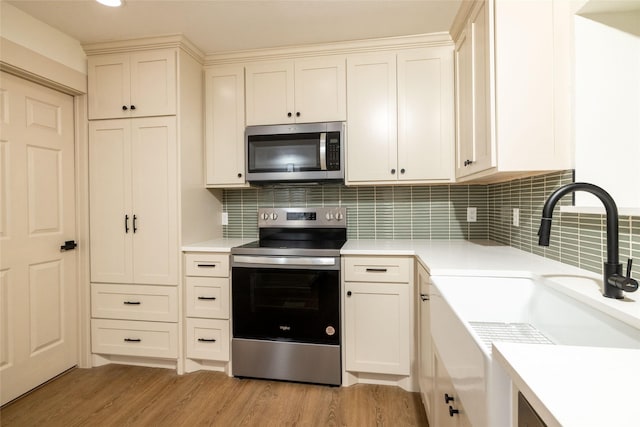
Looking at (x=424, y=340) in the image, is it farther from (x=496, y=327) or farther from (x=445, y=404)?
(x=496, y=327)

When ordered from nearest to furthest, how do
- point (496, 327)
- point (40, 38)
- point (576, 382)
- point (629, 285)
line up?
point (576, 382) → point (629, 285) → point (496, 327) → point (40, 38)

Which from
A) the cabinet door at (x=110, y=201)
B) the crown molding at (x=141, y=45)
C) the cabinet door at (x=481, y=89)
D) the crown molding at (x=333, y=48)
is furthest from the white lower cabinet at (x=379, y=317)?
the crown molding at (x=141, y=45)

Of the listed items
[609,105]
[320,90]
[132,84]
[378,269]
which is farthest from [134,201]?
[609,105]

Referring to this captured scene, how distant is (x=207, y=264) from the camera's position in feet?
7.11

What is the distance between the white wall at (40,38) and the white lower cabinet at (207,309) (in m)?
1.58

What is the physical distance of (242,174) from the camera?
7.92 feet

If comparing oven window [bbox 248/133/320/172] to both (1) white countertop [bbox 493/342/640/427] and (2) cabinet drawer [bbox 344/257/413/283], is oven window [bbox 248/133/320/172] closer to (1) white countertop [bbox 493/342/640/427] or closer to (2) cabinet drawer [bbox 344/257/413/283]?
(2) cabinet drawer [bbox 344/257/413/283]

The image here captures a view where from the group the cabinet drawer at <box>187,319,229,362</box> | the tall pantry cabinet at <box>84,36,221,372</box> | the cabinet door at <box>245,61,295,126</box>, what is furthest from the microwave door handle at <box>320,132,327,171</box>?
the cabinet drawer at <box>187,319,229,362</box>

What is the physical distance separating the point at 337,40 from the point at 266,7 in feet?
1.94

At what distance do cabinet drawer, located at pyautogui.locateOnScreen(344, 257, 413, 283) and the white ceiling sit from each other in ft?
5.02

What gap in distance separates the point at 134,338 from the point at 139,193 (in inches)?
41.0

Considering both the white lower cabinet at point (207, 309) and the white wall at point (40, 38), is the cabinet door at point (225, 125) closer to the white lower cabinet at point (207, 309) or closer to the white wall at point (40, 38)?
the white lower cabinet at point (207, 309)

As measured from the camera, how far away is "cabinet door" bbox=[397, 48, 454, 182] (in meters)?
2.16

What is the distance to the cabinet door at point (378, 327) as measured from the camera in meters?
1.94
